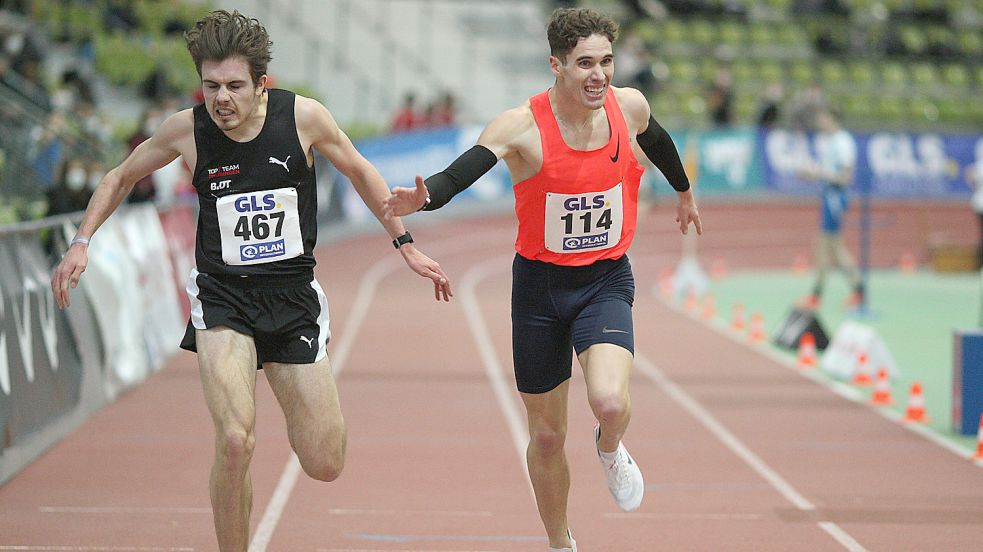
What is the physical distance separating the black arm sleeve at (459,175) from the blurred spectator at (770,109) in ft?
80.9

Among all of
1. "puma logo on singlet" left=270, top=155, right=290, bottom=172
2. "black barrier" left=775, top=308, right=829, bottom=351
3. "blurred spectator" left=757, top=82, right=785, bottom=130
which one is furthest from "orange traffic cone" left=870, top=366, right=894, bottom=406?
"blurred spectator" left=757, top=82, right=785, bottom=130

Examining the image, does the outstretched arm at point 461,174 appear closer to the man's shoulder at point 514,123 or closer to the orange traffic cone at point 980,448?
the man's shoulder at point 514,123

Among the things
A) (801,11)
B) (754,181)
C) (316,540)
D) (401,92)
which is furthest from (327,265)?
(801,11)

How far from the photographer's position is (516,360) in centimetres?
623

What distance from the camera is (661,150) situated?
6.49 metres

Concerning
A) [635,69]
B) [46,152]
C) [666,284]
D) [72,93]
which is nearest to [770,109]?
[635,69]

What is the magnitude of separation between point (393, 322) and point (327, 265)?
5.86m

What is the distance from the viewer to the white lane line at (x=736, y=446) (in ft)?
24.0

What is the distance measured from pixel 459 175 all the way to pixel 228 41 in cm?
108

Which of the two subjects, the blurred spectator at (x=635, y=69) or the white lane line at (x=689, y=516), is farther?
the blurred spectator at (x=635, y=69)

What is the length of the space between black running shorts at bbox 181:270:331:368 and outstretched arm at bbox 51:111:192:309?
0.45 meters

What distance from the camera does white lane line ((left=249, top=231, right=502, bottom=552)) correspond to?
7.38 meters

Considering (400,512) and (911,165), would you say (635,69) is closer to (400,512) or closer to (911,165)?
(911,165)

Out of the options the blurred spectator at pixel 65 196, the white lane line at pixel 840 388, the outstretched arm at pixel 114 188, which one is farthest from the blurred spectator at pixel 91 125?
the outstretched arm at pixel 114 188
